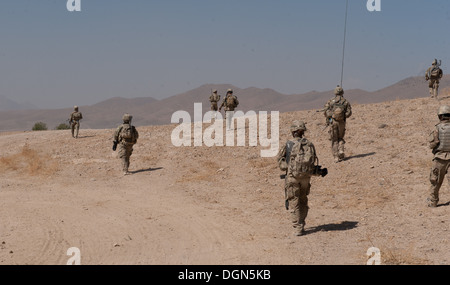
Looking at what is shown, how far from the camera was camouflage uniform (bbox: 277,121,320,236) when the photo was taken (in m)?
8.33

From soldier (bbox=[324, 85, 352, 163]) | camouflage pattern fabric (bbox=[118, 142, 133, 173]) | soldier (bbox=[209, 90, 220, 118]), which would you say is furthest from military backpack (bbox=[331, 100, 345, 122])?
soldier (bbox=[209, 90, 220, 118])

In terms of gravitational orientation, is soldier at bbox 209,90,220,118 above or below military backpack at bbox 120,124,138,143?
above

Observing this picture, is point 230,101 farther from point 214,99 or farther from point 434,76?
point 434,76

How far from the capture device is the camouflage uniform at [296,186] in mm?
8328

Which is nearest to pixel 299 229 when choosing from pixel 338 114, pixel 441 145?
pixel 441 145

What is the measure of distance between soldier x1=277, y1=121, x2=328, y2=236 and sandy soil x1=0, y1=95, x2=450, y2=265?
531 millimetres

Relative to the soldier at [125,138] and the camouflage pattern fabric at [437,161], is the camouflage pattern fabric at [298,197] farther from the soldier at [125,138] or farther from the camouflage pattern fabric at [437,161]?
the soldier at [125,138]

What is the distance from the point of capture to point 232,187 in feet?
44.2

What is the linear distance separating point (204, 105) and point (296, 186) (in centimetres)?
14302

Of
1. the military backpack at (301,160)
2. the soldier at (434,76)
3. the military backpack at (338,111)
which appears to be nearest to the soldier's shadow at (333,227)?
the military backpack at (301,160)

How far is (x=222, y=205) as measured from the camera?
1153 cm

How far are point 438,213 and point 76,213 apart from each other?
25.3 ft

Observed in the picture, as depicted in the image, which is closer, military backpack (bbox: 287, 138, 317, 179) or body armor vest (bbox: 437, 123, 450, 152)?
military backpack (bbox: 287, 138, 317, 179)

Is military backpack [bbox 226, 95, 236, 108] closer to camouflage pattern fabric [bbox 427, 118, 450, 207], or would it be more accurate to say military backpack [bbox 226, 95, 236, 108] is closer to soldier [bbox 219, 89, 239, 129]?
soldier [bbox 219, 89, 239, 129]
